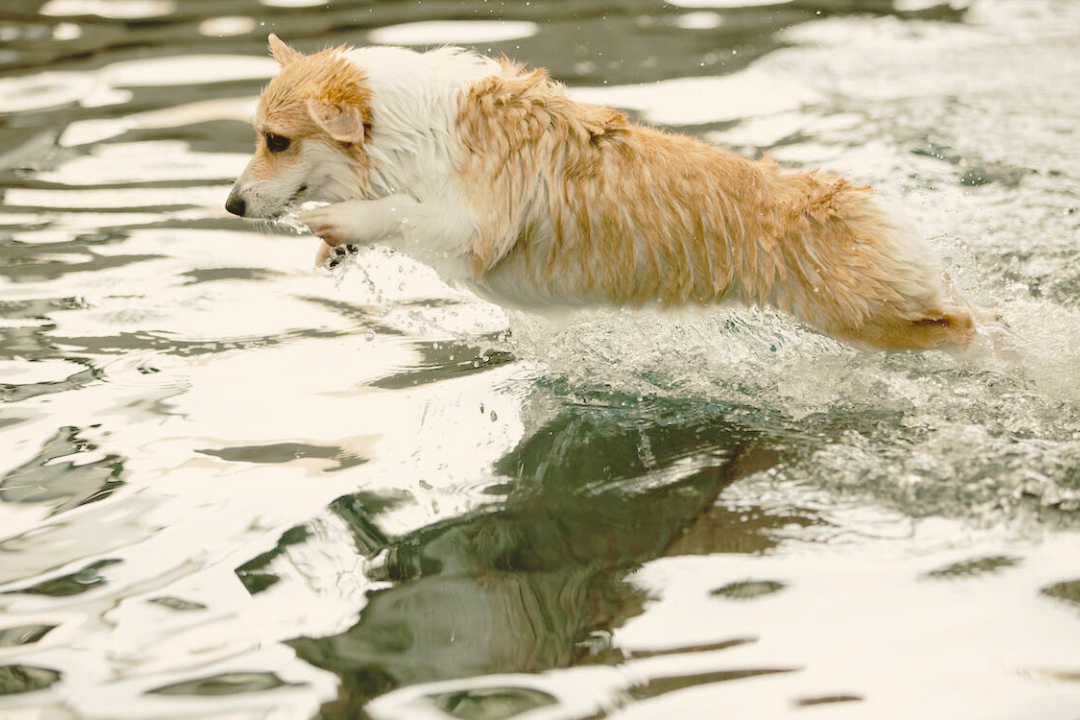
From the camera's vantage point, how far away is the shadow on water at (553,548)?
8.03 feet

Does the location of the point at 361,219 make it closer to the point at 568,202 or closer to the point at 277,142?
the point at 277,142

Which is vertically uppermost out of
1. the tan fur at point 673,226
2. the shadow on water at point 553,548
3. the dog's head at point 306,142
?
the dog's head at point 306,142

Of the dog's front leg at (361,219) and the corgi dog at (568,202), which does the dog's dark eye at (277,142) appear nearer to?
the corgi dog at (568,202)

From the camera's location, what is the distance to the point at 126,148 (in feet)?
19.7

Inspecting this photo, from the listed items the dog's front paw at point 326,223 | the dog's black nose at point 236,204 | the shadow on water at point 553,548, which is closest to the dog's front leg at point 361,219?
the dog's front paw at point 326,223

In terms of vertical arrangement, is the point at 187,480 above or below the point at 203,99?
below

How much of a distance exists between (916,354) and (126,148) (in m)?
4.22

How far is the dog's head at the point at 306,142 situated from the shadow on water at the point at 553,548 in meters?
0.92

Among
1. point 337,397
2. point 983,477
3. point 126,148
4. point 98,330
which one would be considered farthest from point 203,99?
point 983,477

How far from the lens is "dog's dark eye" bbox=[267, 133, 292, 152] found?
10.9 ft

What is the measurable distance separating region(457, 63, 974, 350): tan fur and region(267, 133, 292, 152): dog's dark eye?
0.50m

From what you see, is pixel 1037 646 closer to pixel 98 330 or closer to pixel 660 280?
pixel 660 280

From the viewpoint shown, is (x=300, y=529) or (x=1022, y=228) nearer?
(x=300, y=529)

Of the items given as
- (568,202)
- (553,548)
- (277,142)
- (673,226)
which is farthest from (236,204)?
(553,548)
